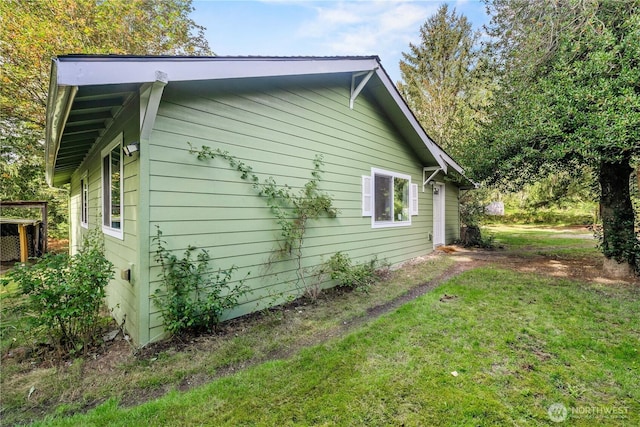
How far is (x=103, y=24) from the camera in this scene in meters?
9.77

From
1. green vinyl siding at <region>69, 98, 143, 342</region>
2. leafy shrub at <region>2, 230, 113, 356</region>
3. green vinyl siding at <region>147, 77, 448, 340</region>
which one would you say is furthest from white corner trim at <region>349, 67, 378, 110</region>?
leafy shrub at <region>2, 230, 113, 356</region>

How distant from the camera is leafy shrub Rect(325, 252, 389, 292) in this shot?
5195 millimetres

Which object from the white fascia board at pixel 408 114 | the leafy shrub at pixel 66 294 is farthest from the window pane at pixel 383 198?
the leafy shrub at pixel 66 294

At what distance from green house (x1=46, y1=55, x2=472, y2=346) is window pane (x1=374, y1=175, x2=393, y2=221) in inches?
22.6

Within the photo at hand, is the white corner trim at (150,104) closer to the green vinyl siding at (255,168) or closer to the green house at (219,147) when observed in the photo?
the green house at (219,147)

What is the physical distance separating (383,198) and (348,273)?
3.08 m

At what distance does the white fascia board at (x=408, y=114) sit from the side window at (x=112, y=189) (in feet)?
15.8

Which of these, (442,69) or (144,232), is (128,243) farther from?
(442,69)

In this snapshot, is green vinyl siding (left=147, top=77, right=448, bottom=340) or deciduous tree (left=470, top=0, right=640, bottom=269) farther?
deciduous tree (left=470, top=0, right=640, bottom=269)

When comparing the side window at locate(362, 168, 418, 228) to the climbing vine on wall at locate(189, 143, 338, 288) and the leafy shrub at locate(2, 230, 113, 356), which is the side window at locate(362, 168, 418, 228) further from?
the leafy shrub at locate(2, 230, 113, 356)

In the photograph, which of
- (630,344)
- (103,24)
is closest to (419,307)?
(630,344)

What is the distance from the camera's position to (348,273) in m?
5.23

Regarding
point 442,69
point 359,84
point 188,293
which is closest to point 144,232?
point 188,293

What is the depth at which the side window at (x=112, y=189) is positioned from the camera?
380 cm
